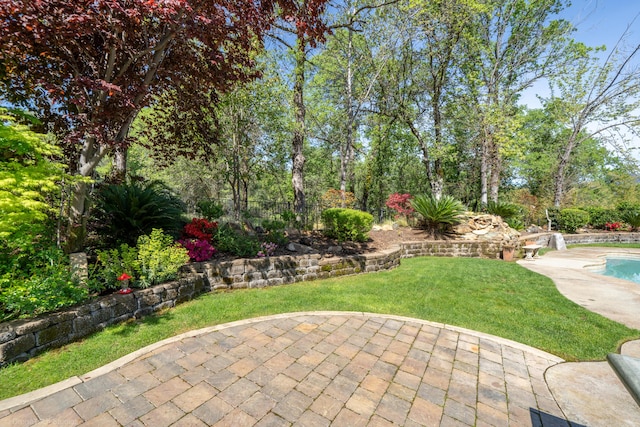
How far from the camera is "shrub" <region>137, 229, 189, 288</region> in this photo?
3.93 m

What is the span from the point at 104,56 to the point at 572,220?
791 inches

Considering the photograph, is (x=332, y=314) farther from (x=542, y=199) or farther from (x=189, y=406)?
(x=542, y=199)

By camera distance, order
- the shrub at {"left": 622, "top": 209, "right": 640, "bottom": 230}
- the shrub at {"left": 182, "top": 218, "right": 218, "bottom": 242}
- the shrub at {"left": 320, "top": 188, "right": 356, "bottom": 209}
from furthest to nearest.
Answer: the shrub at {"left": 622, "top": 209, "right": 640, "bottom": 230}
the shrub at {"left": 320, "top": 188, "right": 356, "bottom": 209}
the shrub at {"left": 182, "top": 218, "right": 218, "bottom": 242}

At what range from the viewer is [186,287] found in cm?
425

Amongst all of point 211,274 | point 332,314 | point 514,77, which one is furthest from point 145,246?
point 514,77

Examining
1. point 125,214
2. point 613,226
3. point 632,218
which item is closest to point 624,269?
point 613,226

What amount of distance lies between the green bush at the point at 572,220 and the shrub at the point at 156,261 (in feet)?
61.5

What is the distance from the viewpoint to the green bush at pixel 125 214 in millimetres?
4797

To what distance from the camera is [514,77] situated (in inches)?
583

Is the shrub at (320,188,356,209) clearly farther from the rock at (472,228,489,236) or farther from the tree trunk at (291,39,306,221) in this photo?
the rock at (472,228,489,236)

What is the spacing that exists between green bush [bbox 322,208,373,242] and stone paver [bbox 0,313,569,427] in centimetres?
437

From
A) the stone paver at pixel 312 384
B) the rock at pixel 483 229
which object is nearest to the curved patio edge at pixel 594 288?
the rock at pixel 483 229

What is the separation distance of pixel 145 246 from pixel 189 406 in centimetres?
268

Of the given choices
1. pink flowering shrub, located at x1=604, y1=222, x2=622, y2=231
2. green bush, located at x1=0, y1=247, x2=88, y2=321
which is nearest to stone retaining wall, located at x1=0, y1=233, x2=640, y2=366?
green bush, located at x1=0, y1=247, x2=88, y2=321
